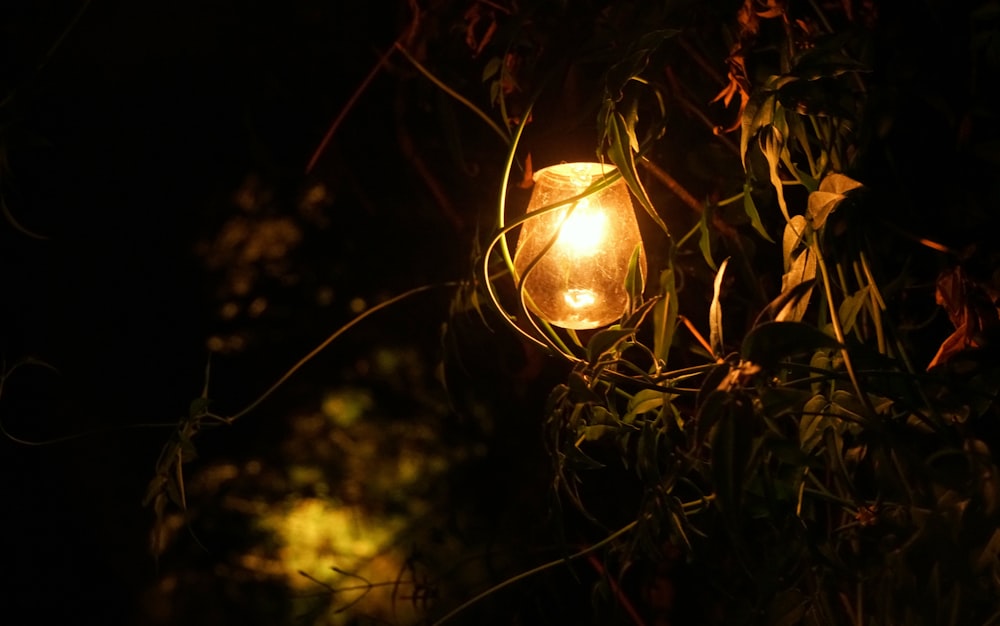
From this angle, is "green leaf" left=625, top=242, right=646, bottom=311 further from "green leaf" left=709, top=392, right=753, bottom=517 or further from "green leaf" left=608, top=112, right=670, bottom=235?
"green leaf" left=709, top=392, right=753, bottom=517

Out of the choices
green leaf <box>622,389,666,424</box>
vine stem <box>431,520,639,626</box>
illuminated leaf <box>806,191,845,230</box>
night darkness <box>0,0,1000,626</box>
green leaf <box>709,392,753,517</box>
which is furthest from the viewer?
night darkness <box>0,0,1000,626</box>

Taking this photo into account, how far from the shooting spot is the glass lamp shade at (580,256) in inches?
27.8

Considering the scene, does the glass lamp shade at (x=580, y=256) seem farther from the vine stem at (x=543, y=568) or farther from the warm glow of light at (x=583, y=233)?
the vine stem at (x=543, y=568)

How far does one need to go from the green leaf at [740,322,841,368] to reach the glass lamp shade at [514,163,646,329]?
10.4 inches

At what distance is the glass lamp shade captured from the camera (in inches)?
27.8

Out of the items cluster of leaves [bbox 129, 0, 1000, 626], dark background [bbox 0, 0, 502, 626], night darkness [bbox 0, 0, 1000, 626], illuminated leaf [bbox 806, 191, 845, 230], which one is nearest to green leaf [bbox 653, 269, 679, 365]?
cluster of leaves [bbox 129, 0, 1000, 626]

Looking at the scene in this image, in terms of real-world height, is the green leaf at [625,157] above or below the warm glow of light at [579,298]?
above

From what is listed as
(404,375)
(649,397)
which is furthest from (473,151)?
(649,397)

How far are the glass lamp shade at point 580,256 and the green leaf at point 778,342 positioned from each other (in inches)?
10.4

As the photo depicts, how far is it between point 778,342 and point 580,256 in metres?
0.29

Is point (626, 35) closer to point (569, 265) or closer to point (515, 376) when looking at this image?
point (569, 265)

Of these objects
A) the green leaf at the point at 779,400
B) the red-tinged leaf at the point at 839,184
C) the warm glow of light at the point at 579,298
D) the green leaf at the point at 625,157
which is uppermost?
the green leaf at the point at 625,157

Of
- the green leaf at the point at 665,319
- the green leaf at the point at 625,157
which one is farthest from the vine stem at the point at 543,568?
the green leaf at the point at 625,157

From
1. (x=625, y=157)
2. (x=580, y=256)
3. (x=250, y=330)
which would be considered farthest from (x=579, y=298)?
(x=250, y=330)
